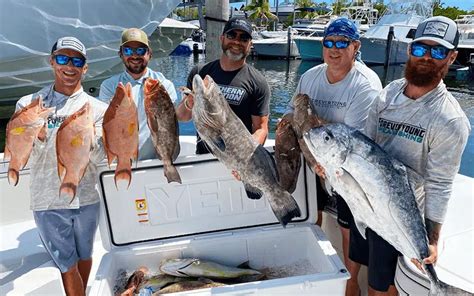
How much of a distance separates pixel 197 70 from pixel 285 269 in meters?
1.85

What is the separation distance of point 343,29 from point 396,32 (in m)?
31.9

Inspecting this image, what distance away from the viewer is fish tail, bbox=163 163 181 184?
2459 millimetres

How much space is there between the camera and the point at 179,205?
264 centimetres

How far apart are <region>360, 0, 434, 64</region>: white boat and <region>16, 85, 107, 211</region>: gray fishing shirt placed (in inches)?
1223

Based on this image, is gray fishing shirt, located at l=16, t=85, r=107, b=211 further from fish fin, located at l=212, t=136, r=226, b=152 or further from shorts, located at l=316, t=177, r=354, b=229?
shorts, located at l=316, t=177, r=354, b=229

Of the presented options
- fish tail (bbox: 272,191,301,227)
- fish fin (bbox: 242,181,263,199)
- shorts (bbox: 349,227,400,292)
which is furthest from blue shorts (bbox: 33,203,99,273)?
shorts (bbox: 349,227,400,292)

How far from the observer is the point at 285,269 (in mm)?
2639

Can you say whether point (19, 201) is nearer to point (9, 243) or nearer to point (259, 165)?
point (9, 243)

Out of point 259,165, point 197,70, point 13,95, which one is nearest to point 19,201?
point 197,70

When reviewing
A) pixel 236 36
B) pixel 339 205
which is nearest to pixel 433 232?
pixel 339 205

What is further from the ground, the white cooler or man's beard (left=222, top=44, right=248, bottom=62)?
man's beard (left=222, top=44, right=248, bottom=62)

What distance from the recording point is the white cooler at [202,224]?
257 centimetres

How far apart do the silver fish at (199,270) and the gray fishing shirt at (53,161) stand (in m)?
0.77

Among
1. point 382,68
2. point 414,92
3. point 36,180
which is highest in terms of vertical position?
point 414,92
